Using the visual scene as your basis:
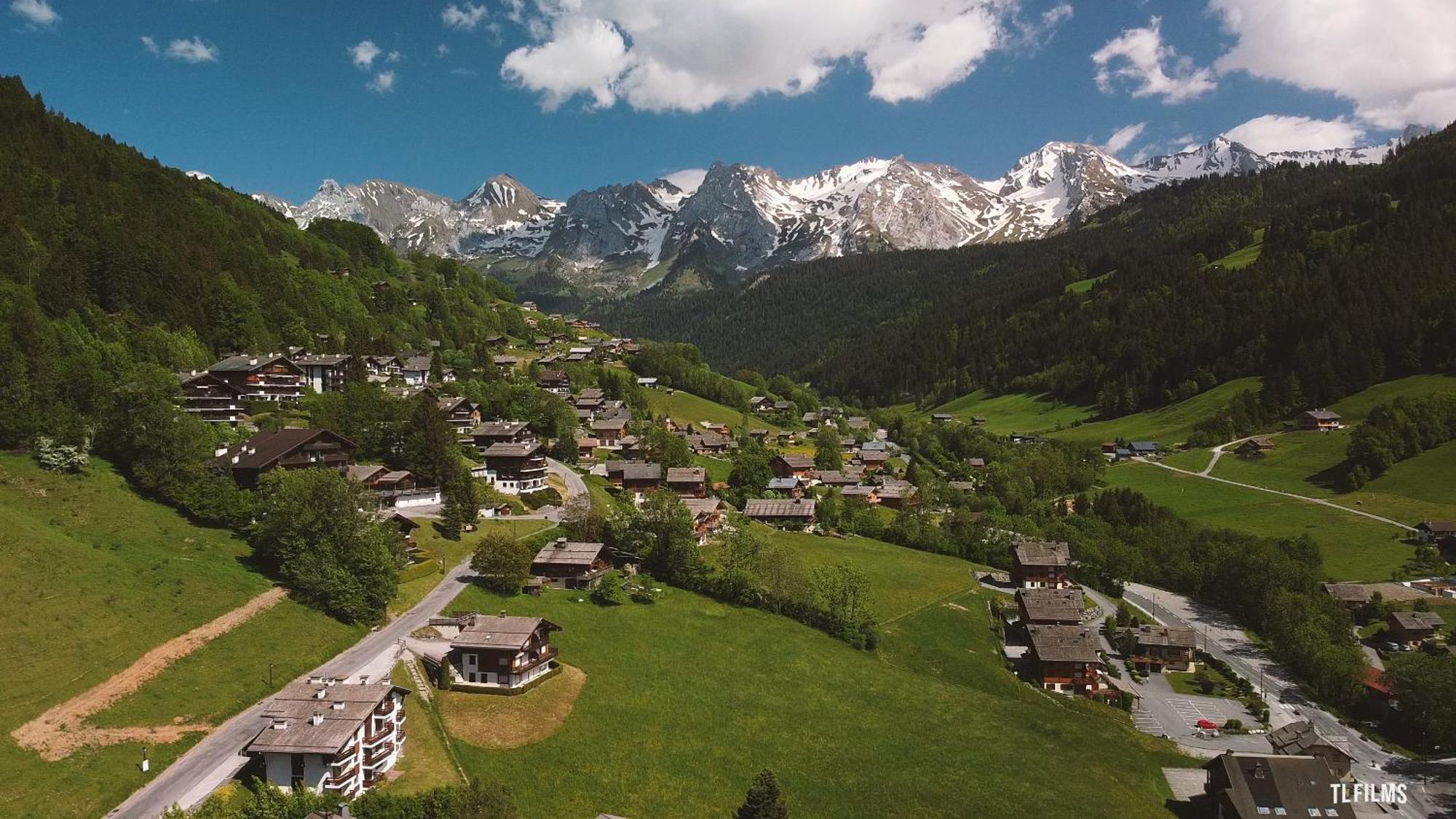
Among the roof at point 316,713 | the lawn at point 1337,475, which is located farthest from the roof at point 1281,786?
the lawn at point 1337,475

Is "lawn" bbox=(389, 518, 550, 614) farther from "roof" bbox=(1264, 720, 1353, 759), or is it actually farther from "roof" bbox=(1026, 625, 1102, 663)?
"roof" bbox=(1264, 720, 1353, 759)

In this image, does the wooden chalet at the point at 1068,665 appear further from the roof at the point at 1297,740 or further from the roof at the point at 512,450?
the roof at the point at 512,450

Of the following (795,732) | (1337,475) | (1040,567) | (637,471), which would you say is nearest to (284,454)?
(637,471)

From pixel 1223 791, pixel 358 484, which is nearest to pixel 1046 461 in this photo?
pixel 1223 791

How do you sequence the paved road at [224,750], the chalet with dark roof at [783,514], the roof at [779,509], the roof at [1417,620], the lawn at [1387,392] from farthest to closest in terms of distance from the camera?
the lawn at [1387,392] → the roof at [779,509] → the chalet with dark roof at [783,514] → the roof at [1417,620] → the paved road at [224,750]

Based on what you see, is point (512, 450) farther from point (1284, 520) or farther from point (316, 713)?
point (1284, 520)

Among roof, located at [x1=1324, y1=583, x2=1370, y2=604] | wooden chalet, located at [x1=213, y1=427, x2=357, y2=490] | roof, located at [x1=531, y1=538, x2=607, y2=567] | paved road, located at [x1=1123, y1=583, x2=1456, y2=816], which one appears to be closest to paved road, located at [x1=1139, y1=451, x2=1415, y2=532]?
roof, located at [x1=1324, y1=583, x2=1370, y2=604]
